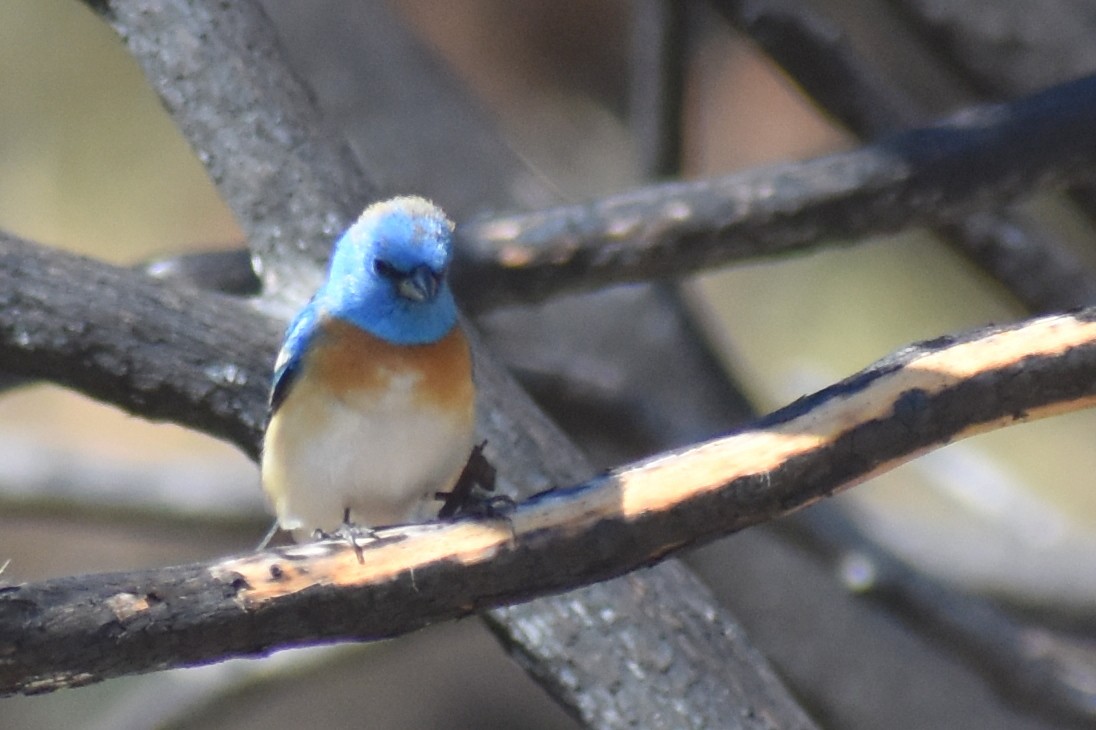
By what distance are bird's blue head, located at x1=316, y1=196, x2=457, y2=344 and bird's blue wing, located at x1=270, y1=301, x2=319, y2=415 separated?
1.6 inches

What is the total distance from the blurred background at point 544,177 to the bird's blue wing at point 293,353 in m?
3.49

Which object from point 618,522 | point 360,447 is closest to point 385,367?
point 360,447

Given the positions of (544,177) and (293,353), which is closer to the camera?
(293,353)

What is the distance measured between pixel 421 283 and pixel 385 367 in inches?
7.1

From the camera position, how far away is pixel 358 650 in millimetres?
4828

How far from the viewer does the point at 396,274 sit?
8.66ft

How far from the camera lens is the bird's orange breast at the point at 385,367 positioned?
263cm

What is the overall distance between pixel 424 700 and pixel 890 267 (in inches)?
129

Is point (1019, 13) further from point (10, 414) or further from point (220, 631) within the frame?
point (10, 414)

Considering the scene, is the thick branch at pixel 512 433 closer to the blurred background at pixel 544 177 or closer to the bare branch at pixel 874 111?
the bare branch at pixel 874 111

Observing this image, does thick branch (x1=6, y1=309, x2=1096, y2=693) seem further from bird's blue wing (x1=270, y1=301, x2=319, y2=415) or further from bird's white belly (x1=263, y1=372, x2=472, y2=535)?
bird's blue wing (x1=270, y1=301, x2=319, y2=415)

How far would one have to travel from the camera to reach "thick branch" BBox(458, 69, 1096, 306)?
332cm

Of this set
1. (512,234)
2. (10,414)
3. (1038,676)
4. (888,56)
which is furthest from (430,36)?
(1038,676)

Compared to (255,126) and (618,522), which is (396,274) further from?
(618,522)
